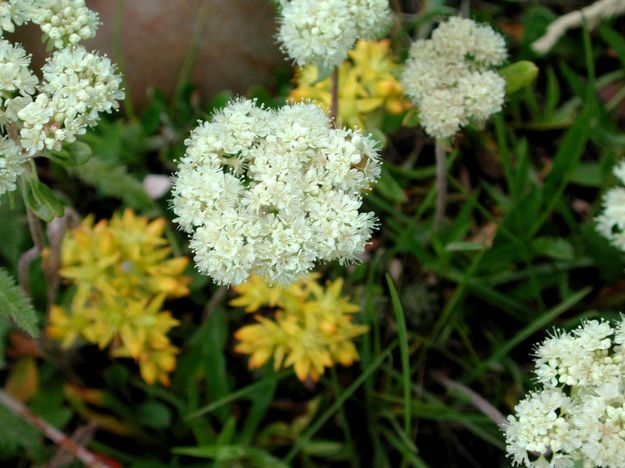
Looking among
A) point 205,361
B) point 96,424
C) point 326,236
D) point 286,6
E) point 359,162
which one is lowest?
point 96,424

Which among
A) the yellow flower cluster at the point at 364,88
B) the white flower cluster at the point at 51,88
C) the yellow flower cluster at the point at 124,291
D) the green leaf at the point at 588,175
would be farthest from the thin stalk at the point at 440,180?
the white flower cluster at the point at 51,88

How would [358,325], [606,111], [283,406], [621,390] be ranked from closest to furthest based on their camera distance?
1. [621,390]
2. [358,325]
3. [283,406]
4. [606,111]

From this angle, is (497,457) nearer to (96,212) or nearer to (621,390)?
(621,390)

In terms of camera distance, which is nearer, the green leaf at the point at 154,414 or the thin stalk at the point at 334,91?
the thin stalk at the point at 334,91

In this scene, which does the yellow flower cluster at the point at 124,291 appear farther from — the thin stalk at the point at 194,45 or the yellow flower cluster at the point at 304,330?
the thin stalk at the point at 194,45

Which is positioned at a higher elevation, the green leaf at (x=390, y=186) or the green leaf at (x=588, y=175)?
the green leaf at (x=390, y=186)

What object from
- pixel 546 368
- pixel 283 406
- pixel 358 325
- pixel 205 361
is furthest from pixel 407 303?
pixel 546 368

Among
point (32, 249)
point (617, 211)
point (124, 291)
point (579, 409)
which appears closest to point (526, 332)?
point (617, 211)
